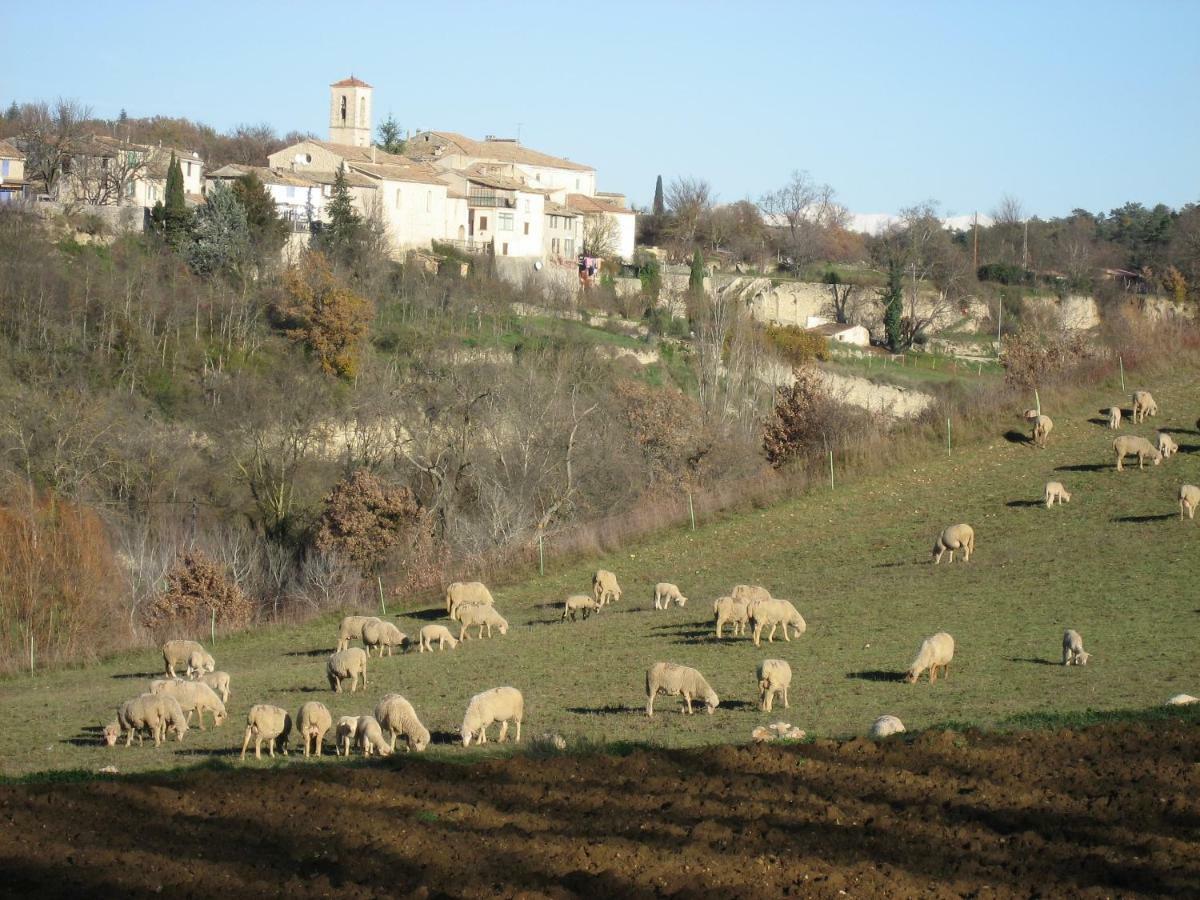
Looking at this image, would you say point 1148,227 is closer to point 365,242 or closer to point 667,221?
point 667,221

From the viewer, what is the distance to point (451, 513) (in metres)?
55.8

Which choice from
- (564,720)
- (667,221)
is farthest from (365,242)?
(564,720)

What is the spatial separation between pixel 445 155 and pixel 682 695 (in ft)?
387

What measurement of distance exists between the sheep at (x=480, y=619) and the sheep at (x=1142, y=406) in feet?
83.2

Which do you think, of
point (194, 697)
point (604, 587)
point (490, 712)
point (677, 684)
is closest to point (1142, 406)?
point (604, 587)

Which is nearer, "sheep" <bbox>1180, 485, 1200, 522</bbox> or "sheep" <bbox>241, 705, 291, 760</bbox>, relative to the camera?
"sheep" <bbox>241, 705, 291, 760</bbox>

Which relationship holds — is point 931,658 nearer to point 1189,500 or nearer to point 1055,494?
point 1189,500

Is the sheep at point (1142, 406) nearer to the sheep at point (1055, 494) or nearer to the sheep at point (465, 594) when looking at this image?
the sheep at point (1055, 494)

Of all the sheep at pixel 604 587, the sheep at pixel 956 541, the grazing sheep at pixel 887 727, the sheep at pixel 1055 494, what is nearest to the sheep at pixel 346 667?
the grazing sheep at pixel 887 727

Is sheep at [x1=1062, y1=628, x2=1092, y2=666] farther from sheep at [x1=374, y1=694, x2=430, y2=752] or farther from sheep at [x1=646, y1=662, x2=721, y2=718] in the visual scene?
sheep at [x1=374, y1=694, x2=430, y2=752]

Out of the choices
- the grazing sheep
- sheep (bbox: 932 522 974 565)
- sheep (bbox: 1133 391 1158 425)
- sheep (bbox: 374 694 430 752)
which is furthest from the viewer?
sheep (bbox: 1133 391 1158 425)

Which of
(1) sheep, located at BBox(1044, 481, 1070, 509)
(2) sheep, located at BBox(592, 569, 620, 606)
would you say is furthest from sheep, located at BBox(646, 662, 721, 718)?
(1) sheep, located at BBox(1044, 481, 1070, 509)

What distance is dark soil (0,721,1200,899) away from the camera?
12.2 meters

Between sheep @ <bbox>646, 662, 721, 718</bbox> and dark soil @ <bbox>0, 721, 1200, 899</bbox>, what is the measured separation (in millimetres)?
4083
